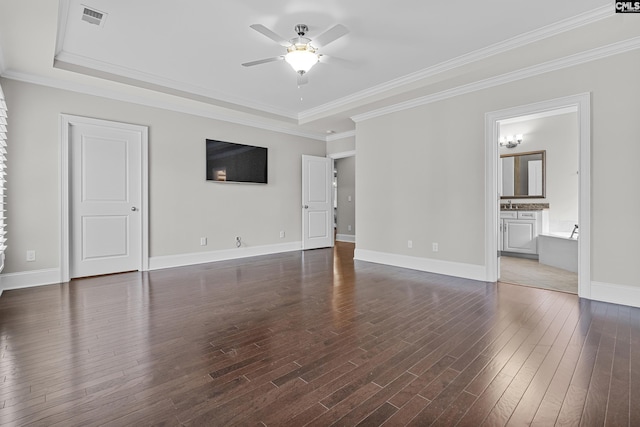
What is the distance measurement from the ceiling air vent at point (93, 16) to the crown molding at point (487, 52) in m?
3.28

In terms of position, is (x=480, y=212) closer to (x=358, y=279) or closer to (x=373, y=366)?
(x=358, y=279)

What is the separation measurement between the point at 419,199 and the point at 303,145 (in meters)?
3.07

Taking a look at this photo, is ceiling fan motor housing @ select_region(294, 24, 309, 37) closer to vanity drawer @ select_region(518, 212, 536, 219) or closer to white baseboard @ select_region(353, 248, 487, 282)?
white baseboard @ select_region(353, 248, 487, 282)

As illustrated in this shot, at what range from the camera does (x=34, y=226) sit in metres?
3.92

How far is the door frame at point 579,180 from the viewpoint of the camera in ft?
10.9

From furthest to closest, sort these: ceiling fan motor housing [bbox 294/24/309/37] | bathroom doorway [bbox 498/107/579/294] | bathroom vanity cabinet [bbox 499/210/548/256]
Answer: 1. bathroom vanity cabinet [bbox 499/210/548/256]
2. bathroom doorway [bbox 498/107/579/294]
3. ceiling fan motor housing [bbox 294/24/309/37]

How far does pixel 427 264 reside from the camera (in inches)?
186

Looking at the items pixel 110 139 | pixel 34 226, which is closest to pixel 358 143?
pixel 110 139

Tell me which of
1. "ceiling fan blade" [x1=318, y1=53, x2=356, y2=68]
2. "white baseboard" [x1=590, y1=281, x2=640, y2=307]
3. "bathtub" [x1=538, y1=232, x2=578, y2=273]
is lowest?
"white baseboard" [x1=590, y1=281, x2=640, y2=307]

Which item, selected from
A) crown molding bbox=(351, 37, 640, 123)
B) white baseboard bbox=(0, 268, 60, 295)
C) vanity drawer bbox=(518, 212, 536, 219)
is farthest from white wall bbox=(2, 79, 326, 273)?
vanity drawer bbox=(518, 212, 536, 219)

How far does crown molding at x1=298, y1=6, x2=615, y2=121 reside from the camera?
9.21ft

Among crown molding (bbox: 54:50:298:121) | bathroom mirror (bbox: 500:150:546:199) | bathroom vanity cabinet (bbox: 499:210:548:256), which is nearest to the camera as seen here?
crown molding (bbox: 54:50:298:121)

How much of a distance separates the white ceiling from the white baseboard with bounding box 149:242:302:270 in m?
2.50

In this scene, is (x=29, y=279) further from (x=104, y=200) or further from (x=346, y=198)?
(x=346, y=198)
